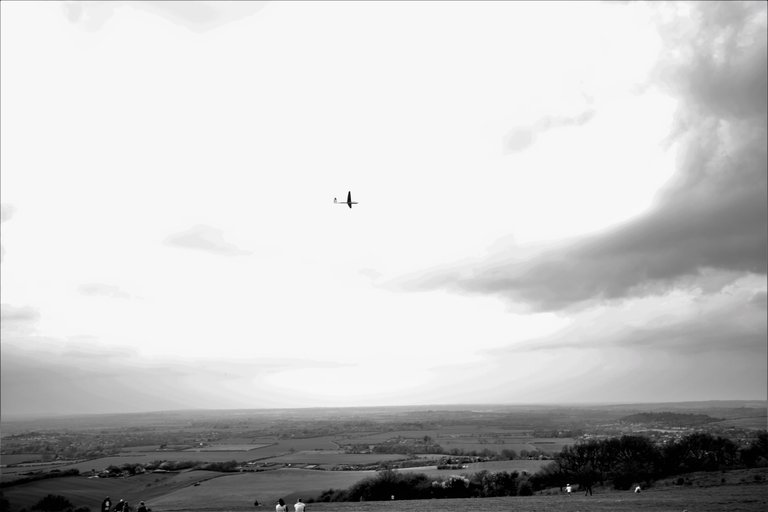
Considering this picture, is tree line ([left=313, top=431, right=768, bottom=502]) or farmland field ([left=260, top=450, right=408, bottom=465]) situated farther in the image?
farmland field ([left=260, top=450, right=408, bottom=465])

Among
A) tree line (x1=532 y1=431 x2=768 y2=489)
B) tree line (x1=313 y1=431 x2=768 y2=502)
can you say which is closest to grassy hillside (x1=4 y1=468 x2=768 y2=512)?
tree line (x1=532 y1=431 x2=768 y2=489)

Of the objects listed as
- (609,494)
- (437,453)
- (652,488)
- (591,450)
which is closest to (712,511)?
(609,494)

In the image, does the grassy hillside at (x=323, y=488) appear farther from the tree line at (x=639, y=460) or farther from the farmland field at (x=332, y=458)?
the farmland field at (x=332, y=458)

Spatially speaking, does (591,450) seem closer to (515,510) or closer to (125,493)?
(515,510)

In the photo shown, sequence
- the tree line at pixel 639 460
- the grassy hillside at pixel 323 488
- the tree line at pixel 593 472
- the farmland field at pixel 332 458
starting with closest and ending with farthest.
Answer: the grassy hillside at pixel 323 488, the tree line at pixel 639 460, the tree line at pixel 593 472, the farmland field at pixel 332 458

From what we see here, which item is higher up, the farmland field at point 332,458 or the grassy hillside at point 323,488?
the grassy hillside at point 323,488

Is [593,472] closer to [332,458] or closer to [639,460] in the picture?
[639,460]

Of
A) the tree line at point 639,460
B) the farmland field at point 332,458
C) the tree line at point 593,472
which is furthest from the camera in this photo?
the farmland field at point 332,458

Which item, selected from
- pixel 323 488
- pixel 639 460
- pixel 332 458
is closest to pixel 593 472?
pixel 639 460

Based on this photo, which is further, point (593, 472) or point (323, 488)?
point (323, 488)

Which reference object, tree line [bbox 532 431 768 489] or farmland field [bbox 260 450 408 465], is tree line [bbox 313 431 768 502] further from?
farmland field [bbox 260 450 408 465]

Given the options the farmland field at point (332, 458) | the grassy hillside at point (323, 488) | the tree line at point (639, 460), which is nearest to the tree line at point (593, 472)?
the tree line at point (639, 460)
